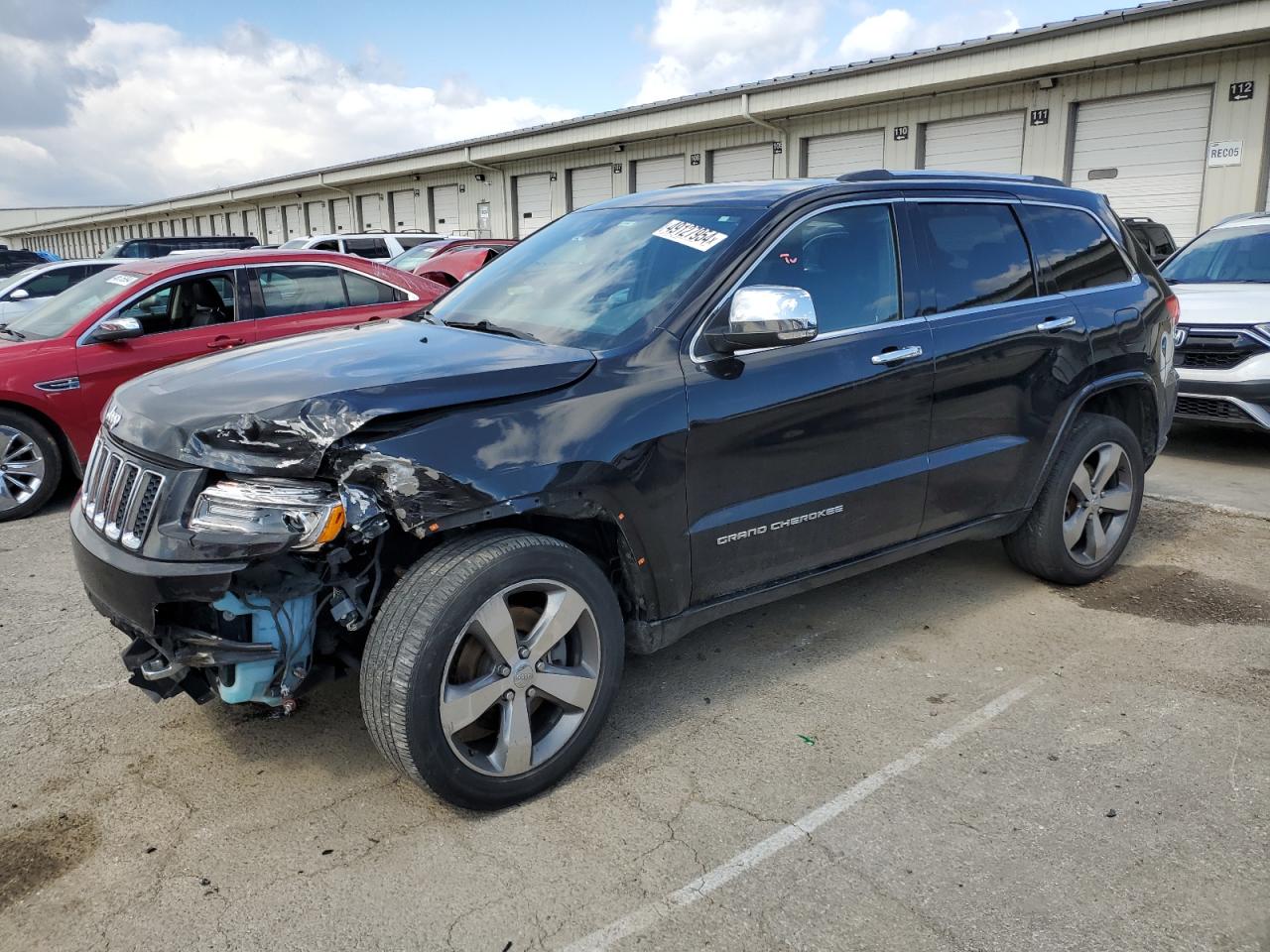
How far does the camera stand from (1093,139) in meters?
15.3

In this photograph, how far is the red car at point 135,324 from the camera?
6387mm

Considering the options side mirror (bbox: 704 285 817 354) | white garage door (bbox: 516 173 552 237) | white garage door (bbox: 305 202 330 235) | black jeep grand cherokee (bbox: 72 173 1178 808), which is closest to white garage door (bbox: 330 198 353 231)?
white garage door (bbox: 305 202 330 235)

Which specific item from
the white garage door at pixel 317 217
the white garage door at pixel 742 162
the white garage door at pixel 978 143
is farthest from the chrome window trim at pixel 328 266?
the white garage door at pixel 317 217

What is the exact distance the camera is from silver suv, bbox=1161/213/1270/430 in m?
7.07

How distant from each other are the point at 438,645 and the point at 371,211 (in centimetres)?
3686

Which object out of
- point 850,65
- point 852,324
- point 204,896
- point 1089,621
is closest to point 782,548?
point 852,324

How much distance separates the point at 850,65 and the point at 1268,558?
1471 centimetres

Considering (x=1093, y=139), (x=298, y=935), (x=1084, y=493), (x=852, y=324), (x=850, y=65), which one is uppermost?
(x=850, y=65)

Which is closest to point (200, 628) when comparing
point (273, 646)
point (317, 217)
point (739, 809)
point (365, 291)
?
point (273, 646)

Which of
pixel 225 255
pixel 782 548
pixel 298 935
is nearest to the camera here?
pixel 298 935

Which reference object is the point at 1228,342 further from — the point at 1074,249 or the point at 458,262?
the point at 458,262

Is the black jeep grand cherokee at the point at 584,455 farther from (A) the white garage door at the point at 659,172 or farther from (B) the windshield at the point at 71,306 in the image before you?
(A) the white garage door at the point at 659,172

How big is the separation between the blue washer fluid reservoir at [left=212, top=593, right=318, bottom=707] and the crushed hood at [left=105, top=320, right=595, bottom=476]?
398mm

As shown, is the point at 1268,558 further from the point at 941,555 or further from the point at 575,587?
the point at 575,587
